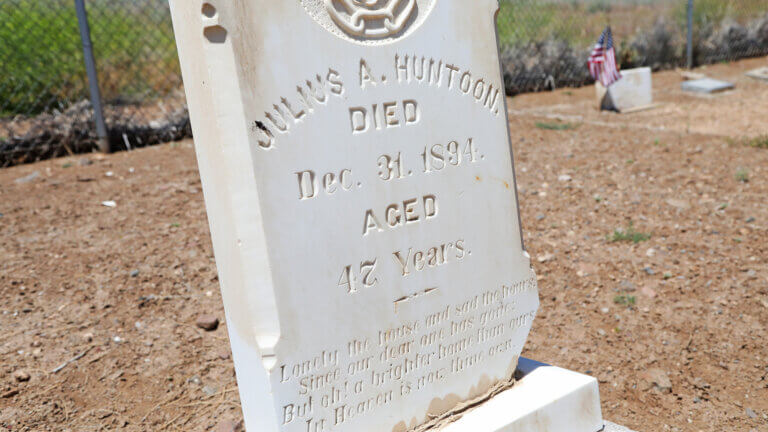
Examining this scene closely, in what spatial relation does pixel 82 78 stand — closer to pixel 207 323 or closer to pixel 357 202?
pixel 207 323

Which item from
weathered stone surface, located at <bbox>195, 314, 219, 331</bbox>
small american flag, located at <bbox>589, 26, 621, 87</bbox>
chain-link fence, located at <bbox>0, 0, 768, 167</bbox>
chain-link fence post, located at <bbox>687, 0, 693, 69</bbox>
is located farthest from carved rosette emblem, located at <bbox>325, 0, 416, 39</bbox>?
chain-link fence post, located at <bbox>687, 0, 693, 69</bbox>

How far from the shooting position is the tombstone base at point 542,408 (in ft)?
7.10

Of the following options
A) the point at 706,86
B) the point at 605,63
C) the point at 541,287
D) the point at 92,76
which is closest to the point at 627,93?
the point at 605,63

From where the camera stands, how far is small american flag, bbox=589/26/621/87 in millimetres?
7809

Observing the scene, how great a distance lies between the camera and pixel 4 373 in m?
2.75

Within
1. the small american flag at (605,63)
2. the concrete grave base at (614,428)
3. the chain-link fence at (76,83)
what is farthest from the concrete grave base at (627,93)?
the concrete grave base at (614,428)

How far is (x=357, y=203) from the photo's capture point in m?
1.92

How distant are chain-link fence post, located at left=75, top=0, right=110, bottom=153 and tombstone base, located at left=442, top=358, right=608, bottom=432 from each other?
406 cm

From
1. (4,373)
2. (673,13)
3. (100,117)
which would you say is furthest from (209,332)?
(673,13)

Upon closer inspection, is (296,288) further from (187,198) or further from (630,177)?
(630,177)

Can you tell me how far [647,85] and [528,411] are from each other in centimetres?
692

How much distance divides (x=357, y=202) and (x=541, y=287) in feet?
6.45

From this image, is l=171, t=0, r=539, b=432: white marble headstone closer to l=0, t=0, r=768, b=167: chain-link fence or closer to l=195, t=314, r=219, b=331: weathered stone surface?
l=195, t=314, r=219, b=331: weathered stone surface

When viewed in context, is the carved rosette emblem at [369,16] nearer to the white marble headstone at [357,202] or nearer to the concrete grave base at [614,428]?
the white marble headstone at [357,202]
